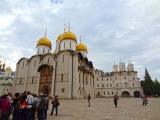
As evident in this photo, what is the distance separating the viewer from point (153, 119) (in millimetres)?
5816

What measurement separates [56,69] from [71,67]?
423cm

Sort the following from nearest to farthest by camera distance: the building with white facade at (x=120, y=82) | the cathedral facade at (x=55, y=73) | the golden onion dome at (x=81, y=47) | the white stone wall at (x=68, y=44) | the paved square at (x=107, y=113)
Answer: the paved square at (x=107, y=113) < the cathedral facade at (x=55, y=73) < the white stone wall at (x=68, y=44) < the golden onion dome at (x=81, y=47) < the building with white facade at (x=120, y=82)

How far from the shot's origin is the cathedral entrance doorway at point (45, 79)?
2597cm

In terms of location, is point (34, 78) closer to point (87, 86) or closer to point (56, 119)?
point (87, 86)

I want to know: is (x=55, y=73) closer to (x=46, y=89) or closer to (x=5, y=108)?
(x=46, y=89)

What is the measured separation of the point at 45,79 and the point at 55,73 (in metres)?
3.07

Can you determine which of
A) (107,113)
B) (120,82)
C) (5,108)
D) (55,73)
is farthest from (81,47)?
(5,108)

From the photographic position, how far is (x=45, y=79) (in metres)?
26.8

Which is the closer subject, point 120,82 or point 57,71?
point 57,71

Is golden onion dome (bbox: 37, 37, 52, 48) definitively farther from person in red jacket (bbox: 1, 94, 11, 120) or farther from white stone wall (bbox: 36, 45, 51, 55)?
person in red jacket (bbox: 1, 94, 11, 120)

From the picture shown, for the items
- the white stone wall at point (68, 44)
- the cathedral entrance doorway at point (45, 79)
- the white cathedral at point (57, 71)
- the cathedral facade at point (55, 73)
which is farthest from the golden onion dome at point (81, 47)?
the cathedral entrance doorway at point (45, 79)

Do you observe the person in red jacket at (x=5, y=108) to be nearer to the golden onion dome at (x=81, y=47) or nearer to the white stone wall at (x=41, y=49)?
the white stone wall at (x=41, y=49)

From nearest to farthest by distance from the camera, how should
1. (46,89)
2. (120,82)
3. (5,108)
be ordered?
(5,108) → (46,89) → (120,82)

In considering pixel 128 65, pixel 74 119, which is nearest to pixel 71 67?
pixel 74 119
